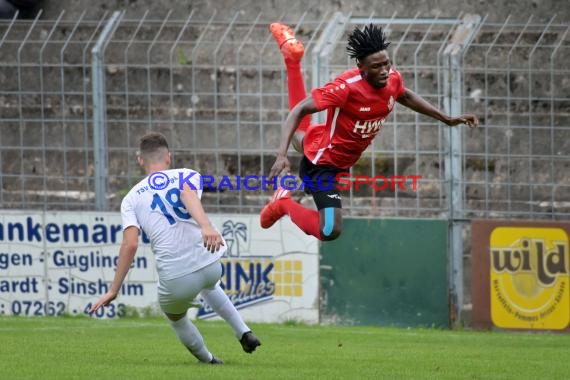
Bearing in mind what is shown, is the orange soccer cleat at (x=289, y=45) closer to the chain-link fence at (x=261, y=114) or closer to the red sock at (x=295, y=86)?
the red sock at (x=295, y=86)

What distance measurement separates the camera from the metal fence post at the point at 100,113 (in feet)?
47.9

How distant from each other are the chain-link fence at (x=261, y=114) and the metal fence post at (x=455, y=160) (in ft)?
0.05

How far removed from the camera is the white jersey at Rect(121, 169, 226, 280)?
8.95 m

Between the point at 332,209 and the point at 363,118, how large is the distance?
80 centimetres

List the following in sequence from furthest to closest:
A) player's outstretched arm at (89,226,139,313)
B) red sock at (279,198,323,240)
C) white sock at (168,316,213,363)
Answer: red sock at (279,198,323,240)
white sock at (168,316,213,363)
player's outstretched arm at (89,226,139,313)

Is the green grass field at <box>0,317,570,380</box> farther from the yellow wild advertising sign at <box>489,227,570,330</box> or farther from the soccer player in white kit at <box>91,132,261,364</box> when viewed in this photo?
the soccer player in white kit at <box>91,132,261,364</box>

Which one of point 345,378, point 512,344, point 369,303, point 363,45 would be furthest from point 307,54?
point 345,378

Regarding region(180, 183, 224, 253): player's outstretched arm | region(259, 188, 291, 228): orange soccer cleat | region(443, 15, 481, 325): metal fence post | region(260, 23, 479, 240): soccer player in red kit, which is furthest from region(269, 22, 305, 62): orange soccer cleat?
region(443, 15, 481, 325): metal fence post

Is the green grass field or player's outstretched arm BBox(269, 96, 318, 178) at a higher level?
player's outstretched arm BBox(269, 96, 318, 178)

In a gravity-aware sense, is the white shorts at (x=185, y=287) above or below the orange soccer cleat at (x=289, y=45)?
below

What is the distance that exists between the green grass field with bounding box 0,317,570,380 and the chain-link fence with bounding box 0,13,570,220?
1666mm

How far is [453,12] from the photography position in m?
16.1

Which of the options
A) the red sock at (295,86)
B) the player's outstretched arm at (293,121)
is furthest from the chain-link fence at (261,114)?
the player's outstretched arm at (293,121)

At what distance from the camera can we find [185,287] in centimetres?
898
